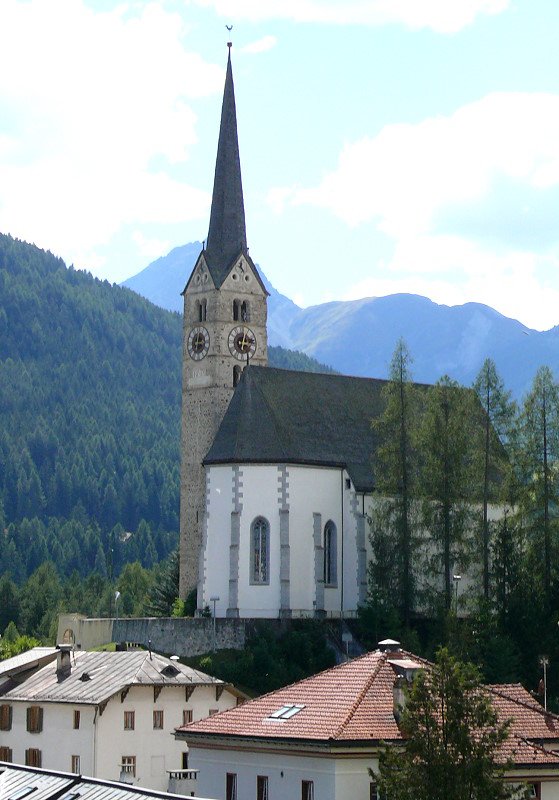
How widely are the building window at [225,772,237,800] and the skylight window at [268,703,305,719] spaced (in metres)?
1.94

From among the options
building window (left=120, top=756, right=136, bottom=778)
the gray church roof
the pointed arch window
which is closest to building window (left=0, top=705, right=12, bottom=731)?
building window (left=120, top=756, right=136, bottom=778)

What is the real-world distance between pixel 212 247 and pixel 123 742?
41725 millimetres

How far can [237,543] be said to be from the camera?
297 ft

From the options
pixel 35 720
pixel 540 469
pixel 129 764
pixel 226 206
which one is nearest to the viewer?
pixel 129 764

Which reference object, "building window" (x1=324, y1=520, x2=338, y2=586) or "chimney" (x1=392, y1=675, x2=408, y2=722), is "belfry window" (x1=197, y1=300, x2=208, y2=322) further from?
"chimney" (x1=392, y1=675, x2=408, y2=722)

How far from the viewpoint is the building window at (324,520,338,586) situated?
3634 inches

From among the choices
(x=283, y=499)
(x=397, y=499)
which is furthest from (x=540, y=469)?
(x=283, y=499)

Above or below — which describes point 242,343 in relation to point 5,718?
above

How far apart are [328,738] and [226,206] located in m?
62.7

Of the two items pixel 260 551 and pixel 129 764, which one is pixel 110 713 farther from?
pixel 260 551

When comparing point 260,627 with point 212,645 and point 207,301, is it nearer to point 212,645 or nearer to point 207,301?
point 212,645

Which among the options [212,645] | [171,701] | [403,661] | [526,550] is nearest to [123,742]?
[171,701]

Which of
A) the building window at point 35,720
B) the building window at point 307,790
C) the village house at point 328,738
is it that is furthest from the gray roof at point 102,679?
the building window at point 307,790

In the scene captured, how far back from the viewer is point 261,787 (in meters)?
49.0
